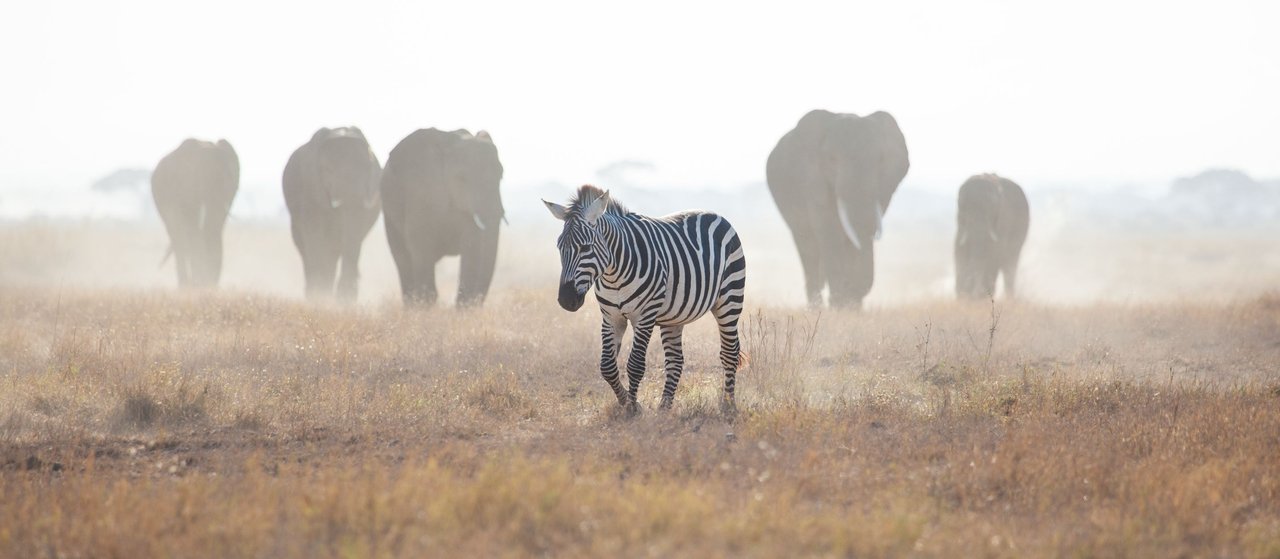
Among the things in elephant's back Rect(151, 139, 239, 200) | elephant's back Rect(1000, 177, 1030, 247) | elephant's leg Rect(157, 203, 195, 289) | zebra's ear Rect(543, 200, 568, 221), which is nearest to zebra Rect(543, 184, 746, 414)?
zebra's ear Rect(543, 200, 568, 221)

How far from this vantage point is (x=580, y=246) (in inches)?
345

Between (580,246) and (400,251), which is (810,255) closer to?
(400,251)

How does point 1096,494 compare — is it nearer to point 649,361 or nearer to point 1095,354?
point 649,361

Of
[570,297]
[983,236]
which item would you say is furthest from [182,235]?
[570,297]

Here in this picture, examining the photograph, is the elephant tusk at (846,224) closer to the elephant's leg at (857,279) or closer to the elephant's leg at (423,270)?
the elephant's leg at (857,279)

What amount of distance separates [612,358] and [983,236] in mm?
15303

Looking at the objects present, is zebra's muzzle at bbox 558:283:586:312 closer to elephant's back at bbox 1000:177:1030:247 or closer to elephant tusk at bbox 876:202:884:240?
elephant tusk at bbox 876:202:884:240

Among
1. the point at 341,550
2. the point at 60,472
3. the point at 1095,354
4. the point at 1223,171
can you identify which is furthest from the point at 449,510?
the point at 1223,171

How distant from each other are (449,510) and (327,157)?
1721 cm

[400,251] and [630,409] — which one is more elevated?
[400,251]

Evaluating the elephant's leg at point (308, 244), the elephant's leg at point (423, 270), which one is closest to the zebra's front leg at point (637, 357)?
the elephant's leg at point (423, 270)

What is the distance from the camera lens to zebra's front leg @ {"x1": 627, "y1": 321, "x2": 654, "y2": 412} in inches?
381

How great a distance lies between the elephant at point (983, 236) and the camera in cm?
2328

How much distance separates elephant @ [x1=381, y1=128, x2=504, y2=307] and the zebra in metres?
8.99
